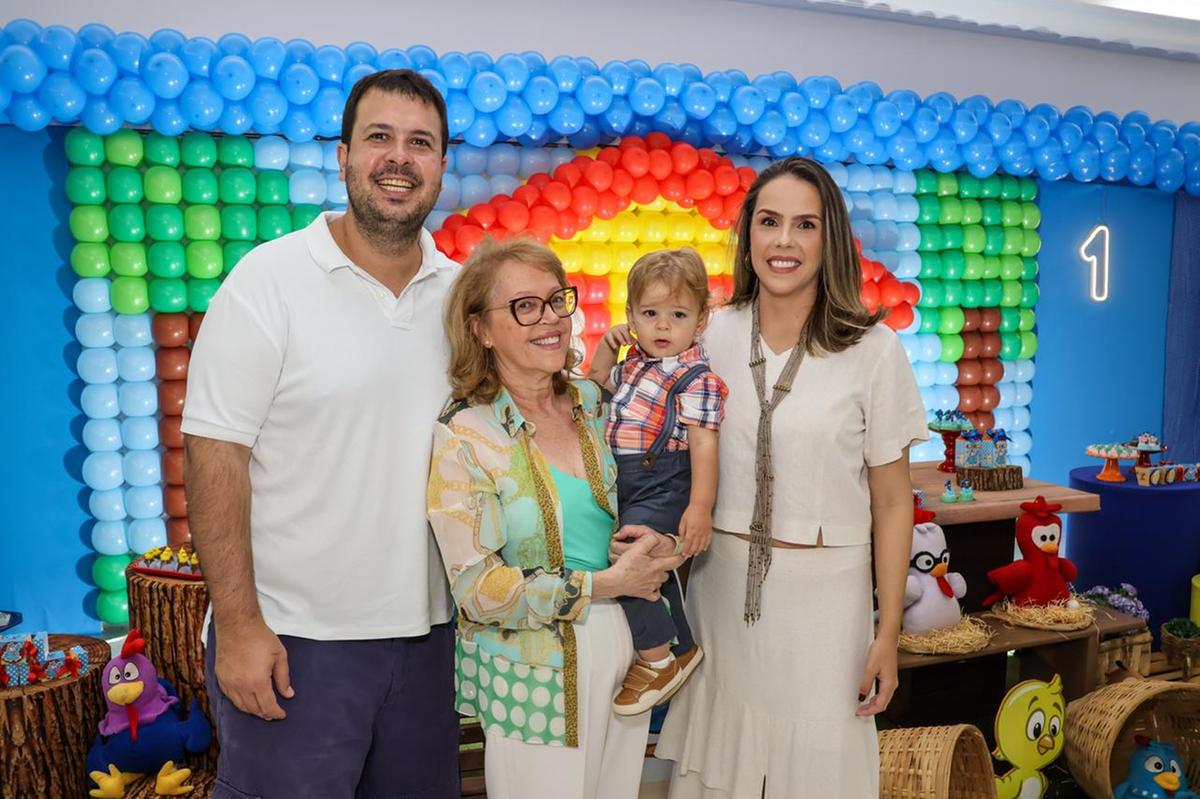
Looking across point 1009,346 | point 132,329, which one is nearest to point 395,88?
point 132,329

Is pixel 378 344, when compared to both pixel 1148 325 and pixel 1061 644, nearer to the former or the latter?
pixel 1061 644

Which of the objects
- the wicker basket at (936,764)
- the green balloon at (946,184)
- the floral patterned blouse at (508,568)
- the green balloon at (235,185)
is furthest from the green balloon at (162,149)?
the green balloon at (946,184)

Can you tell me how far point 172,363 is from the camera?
Answer: 4715mm

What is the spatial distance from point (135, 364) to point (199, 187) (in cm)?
86

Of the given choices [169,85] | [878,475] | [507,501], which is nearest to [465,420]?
[507,501]

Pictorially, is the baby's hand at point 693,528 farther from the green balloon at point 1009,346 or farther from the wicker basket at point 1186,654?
the green balloon at point 1009,346

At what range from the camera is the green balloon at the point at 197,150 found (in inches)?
182

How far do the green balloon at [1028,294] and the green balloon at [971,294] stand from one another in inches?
18.5

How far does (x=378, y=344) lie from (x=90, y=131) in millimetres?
3307

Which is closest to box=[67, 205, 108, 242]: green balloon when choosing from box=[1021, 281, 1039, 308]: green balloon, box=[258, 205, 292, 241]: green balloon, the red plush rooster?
box=[258, 205, 292, 241]: green balloon

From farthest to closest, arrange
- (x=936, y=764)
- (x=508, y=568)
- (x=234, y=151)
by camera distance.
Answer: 1. (x=234, y=151)
2. (x=936, y=764)
3. (x=508, y=568)

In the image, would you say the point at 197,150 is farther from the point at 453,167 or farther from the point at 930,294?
the point at 930,294

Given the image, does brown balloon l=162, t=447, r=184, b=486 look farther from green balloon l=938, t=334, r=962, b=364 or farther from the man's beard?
green balloon l=938, t=334, r=962, b=364

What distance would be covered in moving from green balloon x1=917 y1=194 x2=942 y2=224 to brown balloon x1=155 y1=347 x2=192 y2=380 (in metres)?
4.17
